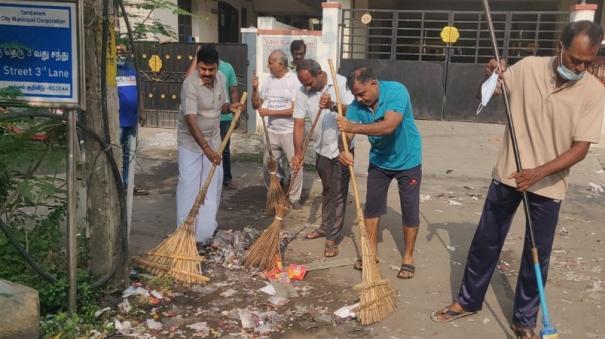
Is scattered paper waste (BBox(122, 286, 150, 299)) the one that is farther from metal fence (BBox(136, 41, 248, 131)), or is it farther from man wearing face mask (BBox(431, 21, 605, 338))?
metal fence (BBox(136, 41, 248, 131))

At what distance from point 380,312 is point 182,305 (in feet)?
4.56

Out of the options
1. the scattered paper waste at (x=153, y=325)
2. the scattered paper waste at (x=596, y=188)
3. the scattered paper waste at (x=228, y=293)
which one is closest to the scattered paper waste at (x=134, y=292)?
the scattered paper waste at (x=153, y=325)

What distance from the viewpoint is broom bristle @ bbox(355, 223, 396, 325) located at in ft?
12.0

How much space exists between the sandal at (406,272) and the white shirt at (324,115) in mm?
1187

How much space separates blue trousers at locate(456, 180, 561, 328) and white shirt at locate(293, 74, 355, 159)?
1724 mm

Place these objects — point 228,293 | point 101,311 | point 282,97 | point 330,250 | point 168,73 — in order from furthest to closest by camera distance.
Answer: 1. point 168,73
2. point 282,97
3. point 330,250
4. point 228,293
5. point 101,311

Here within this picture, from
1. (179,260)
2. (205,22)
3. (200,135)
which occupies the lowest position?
(179,260)

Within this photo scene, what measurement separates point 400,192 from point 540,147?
130cm

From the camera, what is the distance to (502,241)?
3564 mm

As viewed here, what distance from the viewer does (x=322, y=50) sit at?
35.9ft

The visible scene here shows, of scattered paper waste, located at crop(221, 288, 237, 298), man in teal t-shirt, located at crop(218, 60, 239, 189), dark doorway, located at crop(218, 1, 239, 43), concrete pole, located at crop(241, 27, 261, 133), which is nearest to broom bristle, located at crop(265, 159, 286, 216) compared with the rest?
man in teal t-shirt, located at crop(218, 60, 239, 189)

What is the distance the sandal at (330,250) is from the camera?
15.9ft

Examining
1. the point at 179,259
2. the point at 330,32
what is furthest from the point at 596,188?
the point at 330,32

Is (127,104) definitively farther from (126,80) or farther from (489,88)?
(489,88)
